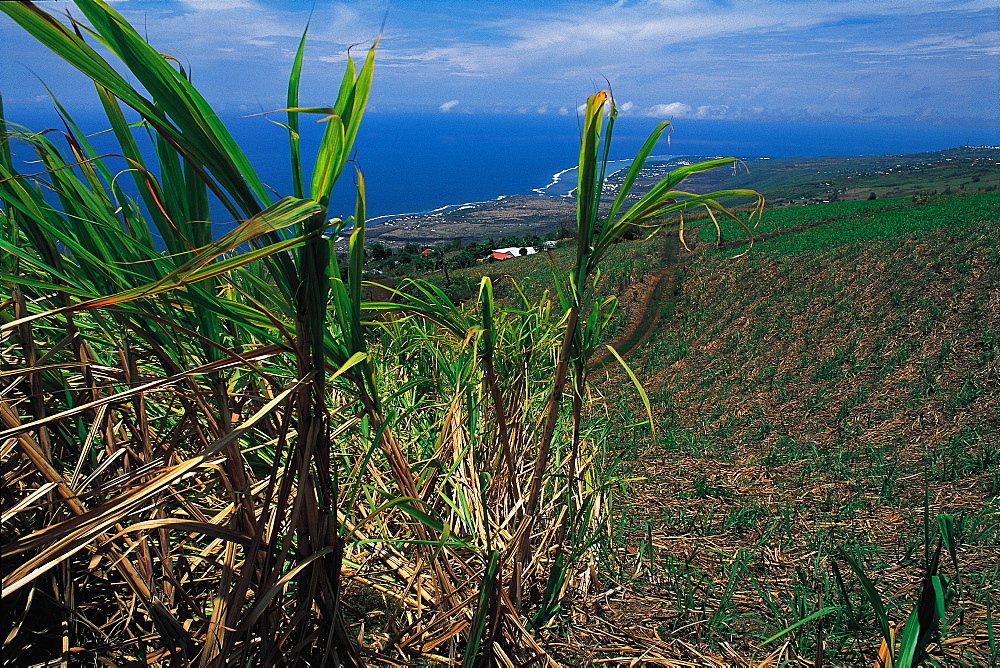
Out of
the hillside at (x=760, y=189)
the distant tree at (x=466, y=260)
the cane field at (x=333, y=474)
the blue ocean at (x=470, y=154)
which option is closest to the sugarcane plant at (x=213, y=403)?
the cane field at (x=333, y=474)

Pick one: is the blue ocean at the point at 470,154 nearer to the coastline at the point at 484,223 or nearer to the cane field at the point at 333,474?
the coastline at the point at 484,223

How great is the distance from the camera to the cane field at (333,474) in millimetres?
642

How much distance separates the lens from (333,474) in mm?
921

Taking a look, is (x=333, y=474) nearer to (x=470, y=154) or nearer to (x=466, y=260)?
(x=466, y=260)

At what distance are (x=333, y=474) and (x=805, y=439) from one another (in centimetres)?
Result: 337

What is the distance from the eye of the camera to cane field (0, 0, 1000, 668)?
0.64 metres

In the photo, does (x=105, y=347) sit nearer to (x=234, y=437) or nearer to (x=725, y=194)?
(x=234, y=437)

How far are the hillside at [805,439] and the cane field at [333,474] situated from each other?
20mm

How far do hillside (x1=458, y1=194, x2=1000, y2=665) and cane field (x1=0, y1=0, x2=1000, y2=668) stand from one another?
0.07ft

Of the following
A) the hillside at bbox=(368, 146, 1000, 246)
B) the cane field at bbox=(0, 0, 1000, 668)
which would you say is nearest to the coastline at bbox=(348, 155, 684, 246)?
the hillside at bbox=(368, 146, 1000, 246)

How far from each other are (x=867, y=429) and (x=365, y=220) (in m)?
3.73

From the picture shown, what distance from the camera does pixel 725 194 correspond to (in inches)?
34.5

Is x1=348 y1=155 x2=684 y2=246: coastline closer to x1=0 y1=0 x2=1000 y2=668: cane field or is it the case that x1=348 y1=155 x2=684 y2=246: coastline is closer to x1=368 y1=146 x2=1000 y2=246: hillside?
x1=368 y1=146 x2=1000 y2=246: hillside

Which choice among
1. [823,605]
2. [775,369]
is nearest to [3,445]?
[823,605]
